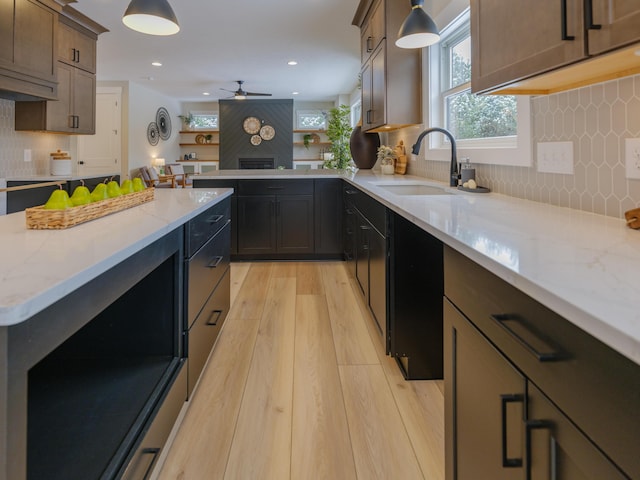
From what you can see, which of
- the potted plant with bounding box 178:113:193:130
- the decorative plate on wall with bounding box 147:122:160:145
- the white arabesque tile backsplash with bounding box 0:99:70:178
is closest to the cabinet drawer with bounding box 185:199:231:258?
the white arabesque tile backsplash with bounding box 0:99:70:178

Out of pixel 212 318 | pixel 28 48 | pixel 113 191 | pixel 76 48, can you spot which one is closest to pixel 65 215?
pixel 113 191

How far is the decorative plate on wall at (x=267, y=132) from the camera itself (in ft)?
36.8

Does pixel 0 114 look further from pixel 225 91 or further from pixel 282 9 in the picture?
pixel 225 91

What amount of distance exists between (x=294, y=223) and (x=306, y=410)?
2827 mm

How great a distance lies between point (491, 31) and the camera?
4.85 ft

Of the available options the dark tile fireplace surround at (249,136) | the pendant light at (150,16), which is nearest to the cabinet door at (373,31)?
the pendant light at (150,16)

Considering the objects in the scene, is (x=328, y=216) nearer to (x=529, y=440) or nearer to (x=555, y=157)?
(x=555, y=157)

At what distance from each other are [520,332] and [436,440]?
0.98 metres

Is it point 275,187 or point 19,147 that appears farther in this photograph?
point 19,147

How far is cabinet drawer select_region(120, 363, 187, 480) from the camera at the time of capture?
44.9 inches

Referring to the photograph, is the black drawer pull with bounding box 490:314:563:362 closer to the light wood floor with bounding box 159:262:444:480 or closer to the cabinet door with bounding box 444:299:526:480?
the cabinet door with bounding box 444:299:526:480

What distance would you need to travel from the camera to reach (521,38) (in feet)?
4.21

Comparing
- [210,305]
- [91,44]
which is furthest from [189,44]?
[210,305]

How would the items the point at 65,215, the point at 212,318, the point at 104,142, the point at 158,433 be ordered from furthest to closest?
1. the point at 104,142
2. the point at 212,318
3. the point at 158,433
4. the point at 65,215
